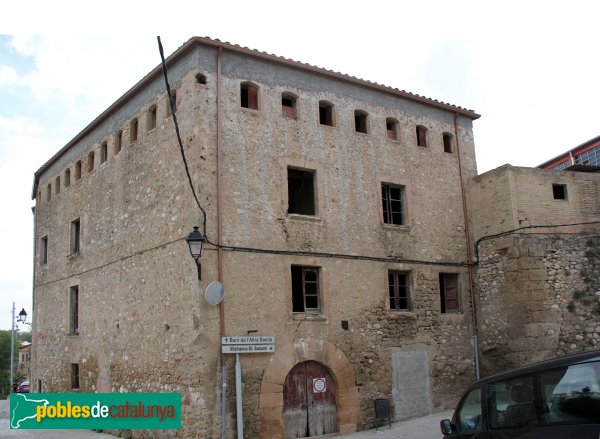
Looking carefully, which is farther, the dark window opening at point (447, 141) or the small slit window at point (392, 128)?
the dark window opening at point (447, 141)

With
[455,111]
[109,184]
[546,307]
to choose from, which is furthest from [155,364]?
[455,111]

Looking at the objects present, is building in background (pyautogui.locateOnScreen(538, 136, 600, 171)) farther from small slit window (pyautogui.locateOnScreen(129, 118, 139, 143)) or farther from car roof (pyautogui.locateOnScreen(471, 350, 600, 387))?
car roof (pyautogui.locateOnScreen(471, 350, 600, 387))

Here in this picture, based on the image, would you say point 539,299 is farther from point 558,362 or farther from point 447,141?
point 558,362

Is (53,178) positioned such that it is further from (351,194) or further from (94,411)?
(351,194)

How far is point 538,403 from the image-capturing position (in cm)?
606

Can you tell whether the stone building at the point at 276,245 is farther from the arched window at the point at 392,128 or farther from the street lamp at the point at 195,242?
the street lamp at the point at 195,242

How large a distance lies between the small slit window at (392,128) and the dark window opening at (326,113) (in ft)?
5.70

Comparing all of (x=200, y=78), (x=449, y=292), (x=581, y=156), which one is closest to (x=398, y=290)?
(x=449, y=292)

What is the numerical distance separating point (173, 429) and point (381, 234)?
20.9 ft

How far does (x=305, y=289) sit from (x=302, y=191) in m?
2.83

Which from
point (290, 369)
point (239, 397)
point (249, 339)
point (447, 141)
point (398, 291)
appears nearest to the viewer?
point (239, 397)

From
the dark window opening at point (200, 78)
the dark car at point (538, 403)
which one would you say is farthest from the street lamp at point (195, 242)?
the dark car at point (538, 403)

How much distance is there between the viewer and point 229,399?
40.1ft

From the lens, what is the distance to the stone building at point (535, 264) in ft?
49.4
